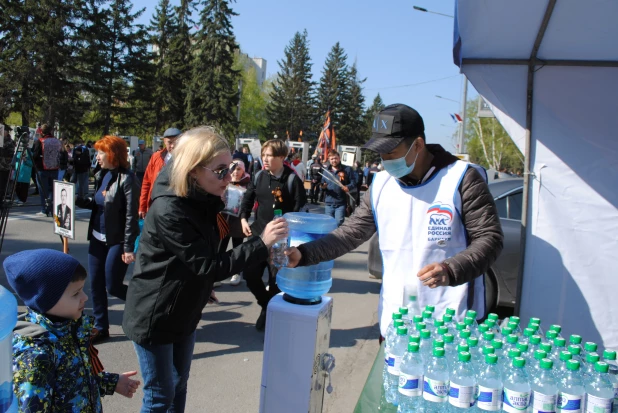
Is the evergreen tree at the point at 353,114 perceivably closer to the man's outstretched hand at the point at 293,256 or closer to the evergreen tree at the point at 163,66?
the evergreen tree at the point at 163,66

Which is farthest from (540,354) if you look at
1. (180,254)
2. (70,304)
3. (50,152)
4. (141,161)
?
(141,161)

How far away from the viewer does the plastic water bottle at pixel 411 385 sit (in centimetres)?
186

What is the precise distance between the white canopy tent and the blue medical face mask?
1.01m

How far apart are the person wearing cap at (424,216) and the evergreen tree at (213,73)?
143 ft

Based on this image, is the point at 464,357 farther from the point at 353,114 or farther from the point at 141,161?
the point at 353,114

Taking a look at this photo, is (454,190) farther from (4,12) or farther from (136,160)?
(4,12)

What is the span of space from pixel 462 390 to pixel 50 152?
13.6m

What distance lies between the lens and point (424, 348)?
6.71ft

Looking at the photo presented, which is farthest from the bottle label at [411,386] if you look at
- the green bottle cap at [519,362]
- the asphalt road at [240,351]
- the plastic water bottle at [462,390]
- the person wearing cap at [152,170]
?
the person wearing cap at [152,170]

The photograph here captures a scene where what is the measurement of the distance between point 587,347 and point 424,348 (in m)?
0.63

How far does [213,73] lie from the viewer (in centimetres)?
4475

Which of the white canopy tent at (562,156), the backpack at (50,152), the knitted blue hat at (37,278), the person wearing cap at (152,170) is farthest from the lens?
the backpack at (50,152)

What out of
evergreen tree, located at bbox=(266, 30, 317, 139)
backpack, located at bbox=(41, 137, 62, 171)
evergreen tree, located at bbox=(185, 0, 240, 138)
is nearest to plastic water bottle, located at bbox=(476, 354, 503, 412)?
backpack, located at bbox=(41, 137, 62, 171)

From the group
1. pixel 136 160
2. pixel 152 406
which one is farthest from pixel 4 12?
pixel 152 406
